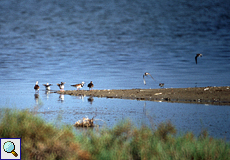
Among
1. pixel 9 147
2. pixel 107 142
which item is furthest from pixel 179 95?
pixel 9 147

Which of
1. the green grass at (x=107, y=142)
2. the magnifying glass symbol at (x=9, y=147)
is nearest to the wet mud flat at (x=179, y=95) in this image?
the green grass at (x=107, y=142)

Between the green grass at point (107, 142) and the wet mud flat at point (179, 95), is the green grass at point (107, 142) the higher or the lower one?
the lower one

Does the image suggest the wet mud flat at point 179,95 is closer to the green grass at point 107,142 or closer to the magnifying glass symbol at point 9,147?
the green grass at point 107,142

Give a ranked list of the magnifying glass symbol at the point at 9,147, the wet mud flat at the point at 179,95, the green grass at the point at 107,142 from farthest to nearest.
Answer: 1. the wet mud flat at the point at 179,95
2. the green grass at the point at 107,142
3. the magnifying glass symbol at the point at 9,147

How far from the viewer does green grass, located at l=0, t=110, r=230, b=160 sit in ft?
22.8

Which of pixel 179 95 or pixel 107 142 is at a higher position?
pixel 179 95

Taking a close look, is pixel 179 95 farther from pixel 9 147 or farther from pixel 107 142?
pixel 9 147

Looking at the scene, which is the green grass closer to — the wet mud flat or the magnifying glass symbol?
the magnifying glass symbol

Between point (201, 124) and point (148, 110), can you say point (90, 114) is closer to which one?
point (148, 110)

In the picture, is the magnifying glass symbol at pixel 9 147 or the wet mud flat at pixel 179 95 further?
the wet mud flat at pixel 179 95

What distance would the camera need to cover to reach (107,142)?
26.0ft

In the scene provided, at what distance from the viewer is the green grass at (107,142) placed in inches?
273

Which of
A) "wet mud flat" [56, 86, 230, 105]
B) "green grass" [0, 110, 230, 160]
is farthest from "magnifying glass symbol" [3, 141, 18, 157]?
"wet mud flat" [56, 86, 230, 105]

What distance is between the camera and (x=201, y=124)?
10.5m
